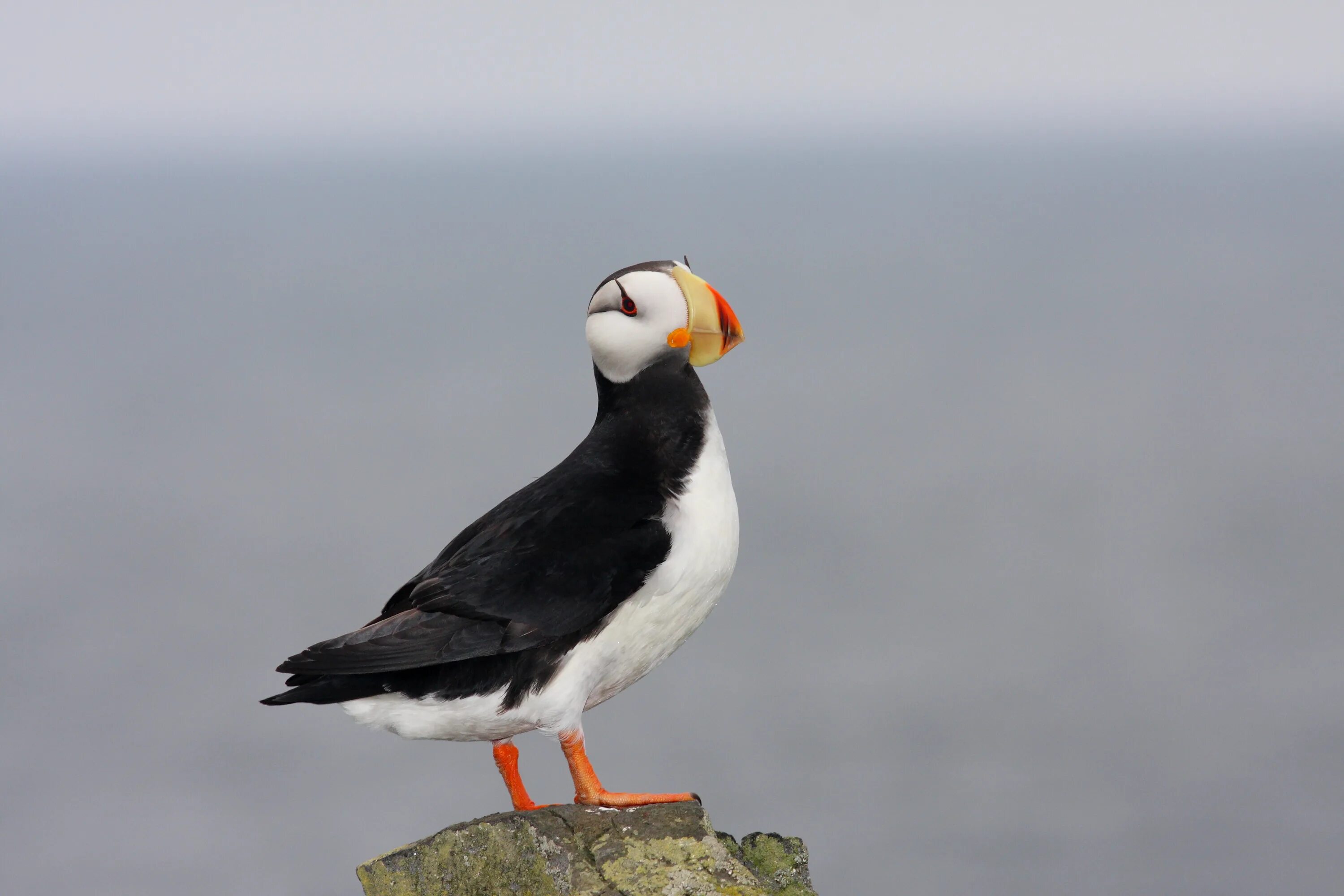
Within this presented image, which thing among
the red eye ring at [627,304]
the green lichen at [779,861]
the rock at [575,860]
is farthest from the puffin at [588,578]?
the green lichen at [779,861]

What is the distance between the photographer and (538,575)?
5.79 m

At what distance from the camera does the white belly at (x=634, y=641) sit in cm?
582

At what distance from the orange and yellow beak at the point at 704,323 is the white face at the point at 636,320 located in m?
0.02

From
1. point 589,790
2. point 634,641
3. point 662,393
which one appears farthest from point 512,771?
point 662,393

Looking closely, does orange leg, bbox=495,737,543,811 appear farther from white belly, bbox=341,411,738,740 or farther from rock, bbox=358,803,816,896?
white belly, bbox=341,411,738,740

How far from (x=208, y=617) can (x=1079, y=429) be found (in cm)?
6751

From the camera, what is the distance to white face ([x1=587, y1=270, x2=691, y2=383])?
237 inches

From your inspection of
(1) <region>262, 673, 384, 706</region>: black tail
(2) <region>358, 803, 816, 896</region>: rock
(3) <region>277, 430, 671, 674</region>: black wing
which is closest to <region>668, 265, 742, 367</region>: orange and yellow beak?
(3) <region>277, 430, 671, 674</region>: black wing

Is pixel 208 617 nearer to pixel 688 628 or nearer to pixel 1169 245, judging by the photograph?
pixel 688 628

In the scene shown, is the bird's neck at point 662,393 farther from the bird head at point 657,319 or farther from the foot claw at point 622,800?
the foot claw at point 622,800

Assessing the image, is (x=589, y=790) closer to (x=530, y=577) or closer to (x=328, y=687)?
(x=530, y=577)

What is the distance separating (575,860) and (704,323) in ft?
8.86

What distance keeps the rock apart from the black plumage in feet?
2.34

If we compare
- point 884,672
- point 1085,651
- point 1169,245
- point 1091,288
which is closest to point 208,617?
point 884,672
